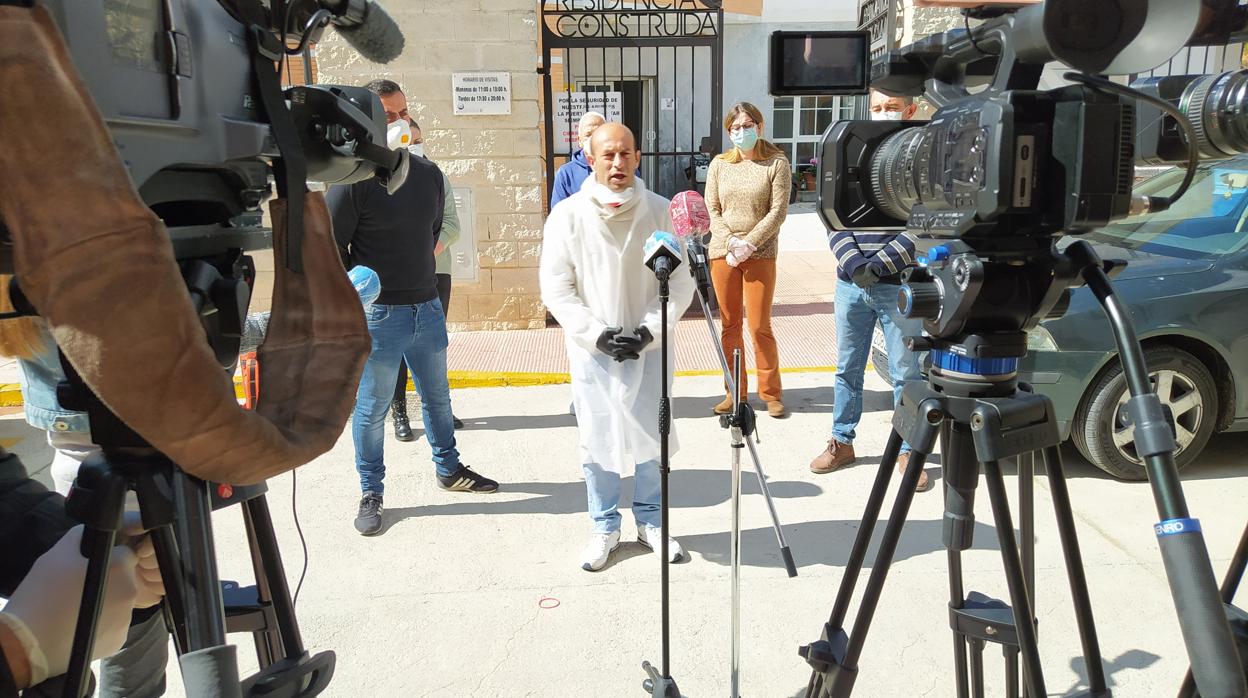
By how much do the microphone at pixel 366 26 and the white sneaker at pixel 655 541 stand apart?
2.58 metres

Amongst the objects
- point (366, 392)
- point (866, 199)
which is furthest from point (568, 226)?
point (866, 199)

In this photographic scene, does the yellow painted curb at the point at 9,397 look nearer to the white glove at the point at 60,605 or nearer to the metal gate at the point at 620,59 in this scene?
the metal gate at the point at 620,59

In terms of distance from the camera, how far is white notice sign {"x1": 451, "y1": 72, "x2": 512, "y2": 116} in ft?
23.4

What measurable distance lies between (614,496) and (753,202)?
244cm

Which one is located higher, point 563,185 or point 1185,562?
point 563,185

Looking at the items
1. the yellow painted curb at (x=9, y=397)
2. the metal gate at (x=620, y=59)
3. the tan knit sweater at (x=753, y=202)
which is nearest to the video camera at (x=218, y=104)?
the tan knit sweater at (x=753, y=202)

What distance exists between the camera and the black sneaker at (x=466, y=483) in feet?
14.7

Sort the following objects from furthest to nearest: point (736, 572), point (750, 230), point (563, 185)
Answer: point (563, 185) → point (750, 230) → point (736, 572)

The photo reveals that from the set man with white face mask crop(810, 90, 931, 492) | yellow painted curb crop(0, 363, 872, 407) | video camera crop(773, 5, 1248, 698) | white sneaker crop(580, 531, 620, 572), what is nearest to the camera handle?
video camera crop(773, 5, 1248, 698)

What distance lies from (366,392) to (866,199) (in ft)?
8.80

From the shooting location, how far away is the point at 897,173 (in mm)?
1838

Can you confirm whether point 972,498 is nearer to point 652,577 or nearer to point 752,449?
point 752,449

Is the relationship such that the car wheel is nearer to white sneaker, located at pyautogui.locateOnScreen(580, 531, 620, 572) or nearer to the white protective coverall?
the white protective coverall

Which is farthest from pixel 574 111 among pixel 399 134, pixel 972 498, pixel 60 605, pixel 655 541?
pixel 60 605
